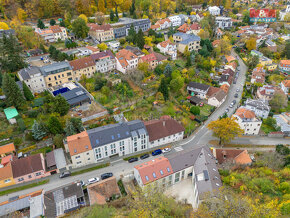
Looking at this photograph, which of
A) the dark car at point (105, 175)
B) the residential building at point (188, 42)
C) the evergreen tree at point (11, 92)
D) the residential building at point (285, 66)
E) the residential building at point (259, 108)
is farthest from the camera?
the residential building at point (285, 66)

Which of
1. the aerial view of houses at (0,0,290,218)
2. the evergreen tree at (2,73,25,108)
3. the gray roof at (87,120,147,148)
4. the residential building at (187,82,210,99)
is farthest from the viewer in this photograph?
the residential building at (187,82,210,99)

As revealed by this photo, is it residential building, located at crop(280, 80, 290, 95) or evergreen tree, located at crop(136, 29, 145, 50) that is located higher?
evergreen tree, located at crop(136, 29, 145, 50)

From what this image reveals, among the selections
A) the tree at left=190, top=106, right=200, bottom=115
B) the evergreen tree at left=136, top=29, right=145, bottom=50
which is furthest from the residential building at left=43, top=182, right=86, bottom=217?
the evergreen tree at left=136, top=29, right=145, bottom=50

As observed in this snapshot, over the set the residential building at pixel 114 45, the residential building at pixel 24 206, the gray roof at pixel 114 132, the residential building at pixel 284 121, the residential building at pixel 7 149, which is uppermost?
the residential building at pixel 114 45

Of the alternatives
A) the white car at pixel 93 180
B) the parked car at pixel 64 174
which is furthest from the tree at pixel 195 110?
the parked car at pixel 64 174

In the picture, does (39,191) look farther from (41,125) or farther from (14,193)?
(41,125)

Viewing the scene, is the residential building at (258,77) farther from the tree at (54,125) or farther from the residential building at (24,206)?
the residential building at (24,206)

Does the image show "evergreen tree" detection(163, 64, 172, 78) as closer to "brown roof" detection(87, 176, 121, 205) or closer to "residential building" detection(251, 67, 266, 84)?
"residential building" detection(251, 67, 266, 84)
